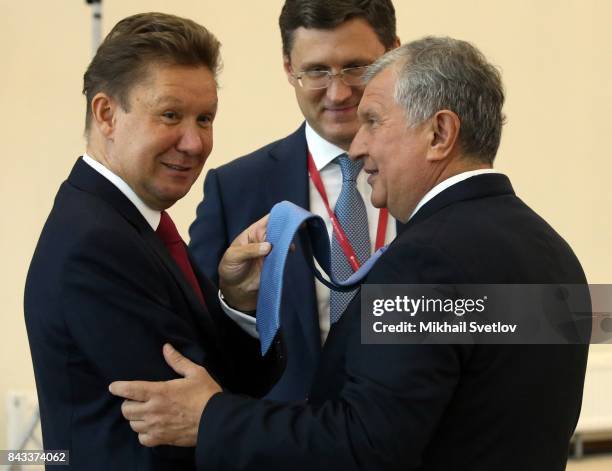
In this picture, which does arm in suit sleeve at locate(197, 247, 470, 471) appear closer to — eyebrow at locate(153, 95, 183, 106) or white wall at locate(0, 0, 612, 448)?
eyebrow at locate(153, 95, 183, 106)

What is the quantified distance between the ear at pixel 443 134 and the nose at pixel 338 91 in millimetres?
710

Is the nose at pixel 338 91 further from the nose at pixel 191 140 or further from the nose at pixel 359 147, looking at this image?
the nose at pixel 191 140

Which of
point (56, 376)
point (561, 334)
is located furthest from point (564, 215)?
point (56, 376)

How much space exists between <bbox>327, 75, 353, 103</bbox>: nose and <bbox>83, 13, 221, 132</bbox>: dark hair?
64 centimetres

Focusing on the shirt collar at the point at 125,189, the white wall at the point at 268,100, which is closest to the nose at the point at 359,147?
the shirt collar at the point at 125,189

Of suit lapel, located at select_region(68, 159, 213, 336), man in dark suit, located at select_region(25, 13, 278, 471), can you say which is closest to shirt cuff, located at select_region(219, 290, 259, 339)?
man in dark suit, located at select_region(25, 13, 278, 471)

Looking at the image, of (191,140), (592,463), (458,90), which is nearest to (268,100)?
(592,463)

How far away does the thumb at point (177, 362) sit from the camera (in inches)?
68.7

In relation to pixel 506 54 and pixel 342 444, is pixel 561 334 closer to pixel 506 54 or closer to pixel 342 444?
pixel 342 444

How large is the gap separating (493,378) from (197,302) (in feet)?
1.94

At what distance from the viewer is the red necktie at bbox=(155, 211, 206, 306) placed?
203 cm

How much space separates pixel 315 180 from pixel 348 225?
6.7 inches

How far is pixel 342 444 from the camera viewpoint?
65.6 inches

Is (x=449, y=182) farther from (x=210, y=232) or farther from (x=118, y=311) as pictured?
(x=210, y=232)
